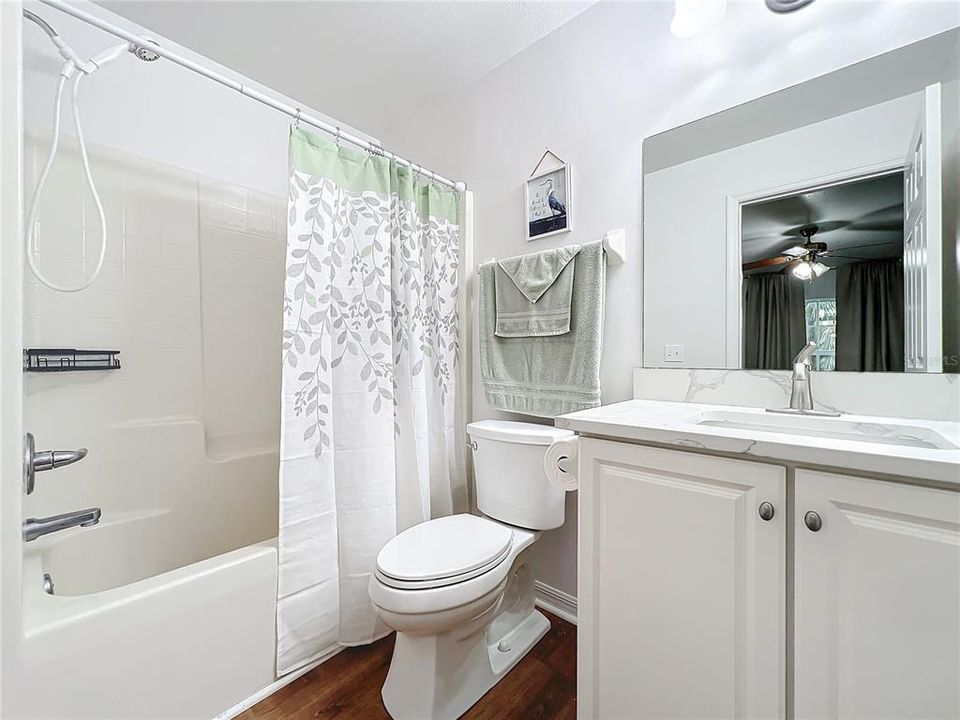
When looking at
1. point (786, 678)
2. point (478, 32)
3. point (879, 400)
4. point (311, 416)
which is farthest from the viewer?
point (478, 32)

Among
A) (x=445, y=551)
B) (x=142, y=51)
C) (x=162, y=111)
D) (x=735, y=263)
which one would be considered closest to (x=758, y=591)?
(x=445, y=551)

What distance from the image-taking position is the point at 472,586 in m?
1.20

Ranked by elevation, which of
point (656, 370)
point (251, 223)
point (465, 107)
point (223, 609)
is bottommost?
point (223, 609)

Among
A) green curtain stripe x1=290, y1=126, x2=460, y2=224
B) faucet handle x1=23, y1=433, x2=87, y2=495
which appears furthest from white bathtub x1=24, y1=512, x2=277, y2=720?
green curtain stripe x1=290, y1=126, x2=460, y2=224

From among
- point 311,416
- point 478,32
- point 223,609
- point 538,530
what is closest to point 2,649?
point 223,609

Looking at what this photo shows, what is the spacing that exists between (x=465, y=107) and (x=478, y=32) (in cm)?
35

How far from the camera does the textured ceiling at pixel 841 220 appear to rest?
107 cm

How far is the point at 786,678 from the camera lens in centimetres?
78

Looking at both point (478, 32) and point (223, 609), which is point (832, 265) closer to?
point (478, 32)

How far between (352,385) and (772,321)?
1.35 metres

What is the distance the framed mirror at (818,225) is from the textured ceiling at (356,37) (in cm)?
80

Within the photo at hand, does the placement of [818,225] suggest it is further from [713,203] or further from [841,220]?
[713,203]

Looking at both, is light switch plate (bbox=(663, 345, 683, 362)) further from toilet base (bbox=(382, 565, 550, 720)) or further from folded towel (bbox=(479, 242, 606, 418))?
toilet base (bbox=(382, 565, 550, 720))

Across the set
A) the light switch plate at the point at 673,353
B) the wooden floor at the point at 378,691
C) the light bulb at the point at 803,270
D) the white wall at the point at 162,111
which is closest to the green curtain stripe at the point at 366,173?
the white wall at the point at 162,111
